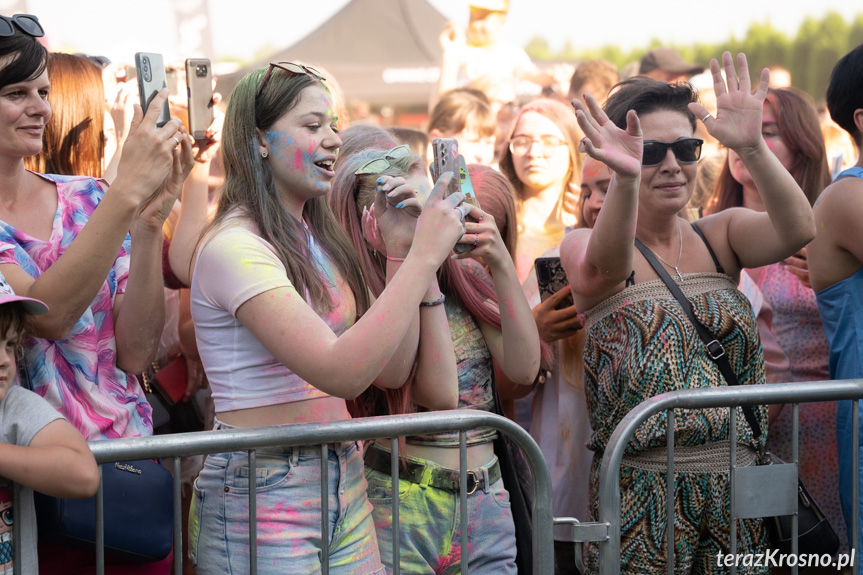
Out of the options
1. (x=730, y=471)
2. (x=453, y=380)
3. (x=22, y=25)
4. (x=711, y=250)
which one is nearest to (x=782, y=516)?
(x=730, y=471)

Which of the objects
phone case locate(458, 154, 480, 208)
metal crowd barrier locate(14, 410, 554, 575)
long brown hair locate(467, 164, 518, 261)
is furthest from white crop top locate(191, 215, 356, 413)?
long brown hair locate(467, 164, 518, 261)

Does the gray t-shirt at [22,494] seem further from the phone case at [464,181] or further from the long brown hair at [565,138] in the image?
the long brown hair at [565,138]

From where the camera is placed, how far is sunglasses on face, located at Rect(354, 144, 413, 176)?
2537 mm

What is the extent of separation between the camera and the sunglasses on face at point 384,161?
2.54m

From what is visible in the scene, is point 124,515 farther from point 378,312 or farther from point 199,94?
point 199,94

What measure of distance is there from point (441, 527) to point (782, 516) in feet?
3.45

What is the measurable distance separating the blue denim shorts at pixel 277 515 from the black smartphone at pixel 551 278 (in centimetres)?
128

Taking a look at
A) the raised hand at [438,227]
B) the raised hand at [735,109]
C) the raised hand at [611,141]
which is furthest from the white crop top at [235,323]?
the raised hand at [735,109]

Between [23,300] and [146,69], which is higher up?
[146,69]

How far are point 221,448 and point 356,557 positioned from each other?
1.48ft

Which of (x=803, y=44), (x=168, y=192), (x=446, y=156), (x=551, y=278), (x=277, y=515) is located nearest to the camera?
(x=277, y=515)

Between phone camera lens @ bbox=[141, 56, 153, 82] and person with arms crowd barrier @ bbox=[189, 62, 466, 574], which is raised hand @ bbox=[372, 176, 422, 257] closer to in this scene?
person with arms crowd barrier @ bbox=[189, 62, 466, 574]

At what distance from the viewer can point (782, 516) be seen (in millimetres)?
2689

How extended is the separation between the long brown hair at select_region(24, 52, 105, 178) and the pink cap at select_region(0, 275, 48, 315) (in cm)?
111
